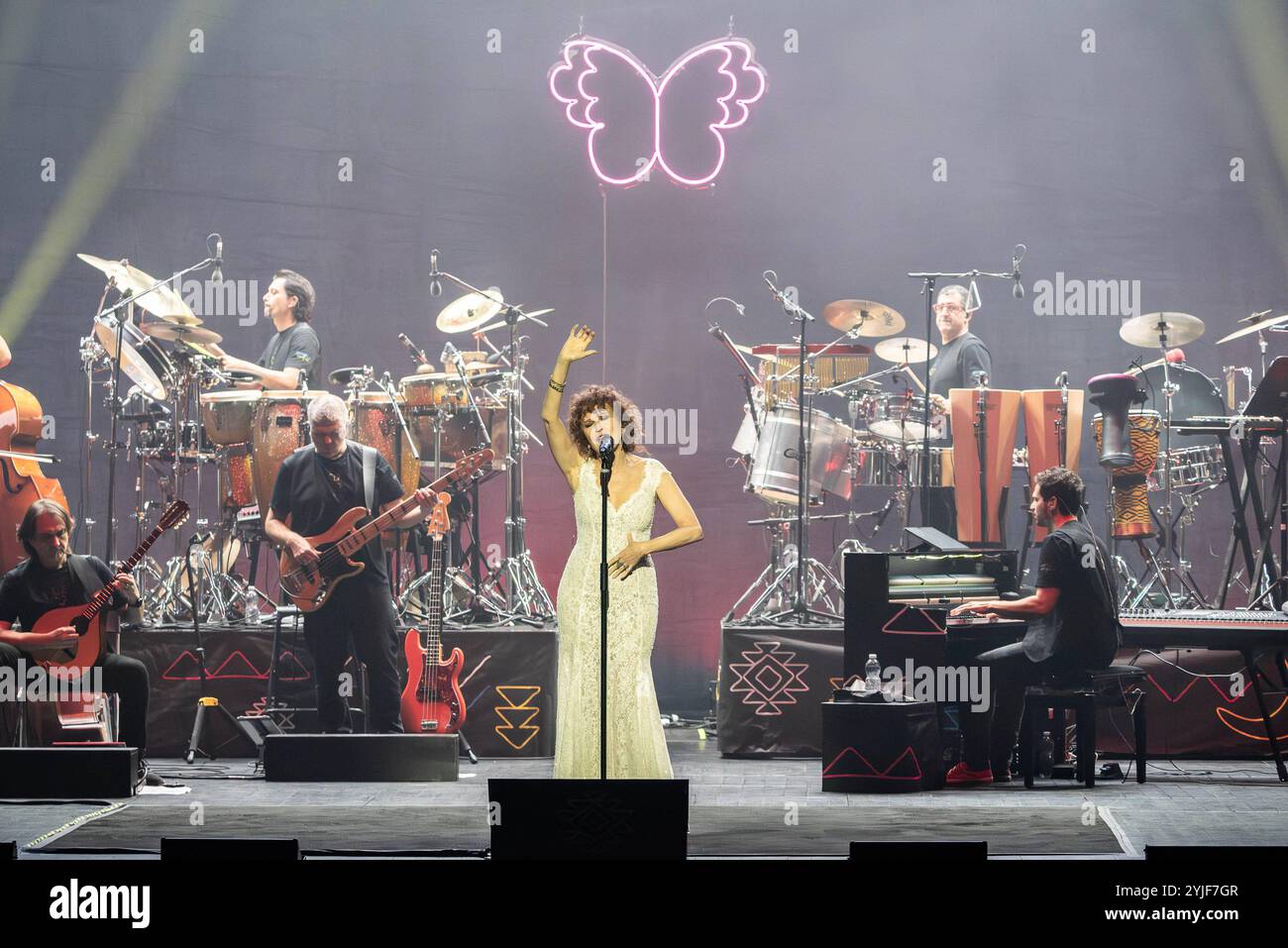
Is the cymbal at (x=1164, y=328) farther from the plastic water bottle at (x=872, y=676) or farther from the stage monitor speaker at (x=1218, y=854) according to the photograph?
the stage monitor speaker at (x=1218, y=854)

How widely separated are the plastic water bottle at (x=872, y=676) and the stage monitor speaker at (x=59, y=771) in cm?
337

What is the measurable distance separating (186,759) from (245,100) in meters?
4.11

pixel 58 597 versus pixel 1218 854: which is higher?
pixel 58 597

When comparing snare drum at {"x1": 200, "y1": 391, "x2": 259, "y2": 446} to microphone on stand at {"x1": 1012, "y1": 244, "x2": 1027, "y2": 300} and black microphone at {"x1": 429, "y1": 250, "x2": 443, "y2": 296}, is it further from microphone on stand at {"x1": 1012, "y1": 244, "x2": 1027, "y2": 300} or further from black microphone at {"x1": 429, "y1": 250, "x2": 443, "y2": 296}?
microphone on stand at {"x1": 1012, "y1": 244, "x2": 1027, "y2": 300}

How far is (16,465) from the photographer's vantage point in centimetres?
937

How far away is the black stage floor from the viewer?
5.80m

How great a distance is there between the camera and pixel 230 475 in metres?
9.65

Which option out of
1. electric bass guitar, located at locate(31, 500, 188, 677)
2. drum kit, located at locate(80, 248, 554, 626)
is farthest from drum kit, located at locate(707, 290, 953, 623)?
electric bass guitar, located at locate(31, 500, 188, 677)

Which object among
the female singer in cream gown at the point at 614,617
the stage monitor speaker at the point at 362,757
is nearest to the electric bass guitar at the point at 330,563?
the stage monitor speaker at the point at 362,757

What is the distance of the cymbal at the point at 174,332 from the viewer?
31.2 ft

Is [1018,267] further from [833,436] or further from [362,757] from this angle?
[362,757]

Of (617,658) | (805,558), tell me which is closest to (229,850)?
(617,658)

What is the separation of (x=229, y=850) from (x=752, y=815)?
9.39 ft
